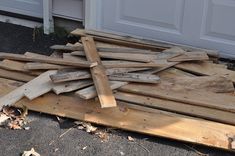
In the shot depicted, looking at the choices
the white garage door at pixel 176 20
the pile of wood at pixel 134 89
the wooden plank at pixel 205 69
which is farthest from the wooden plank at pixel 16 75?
the wooden plank at pixel 205 69

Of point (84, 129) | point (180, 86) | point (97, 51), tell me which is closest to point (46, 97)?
point (84, 129)

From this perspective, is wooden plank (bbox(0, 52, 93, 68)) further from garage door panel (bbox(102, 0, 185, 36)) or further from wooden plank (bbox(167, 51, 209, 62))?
garage door panel (bbox(102, 0, 185, 36))

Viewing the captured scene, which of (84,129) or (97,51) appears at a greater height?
(97,51)

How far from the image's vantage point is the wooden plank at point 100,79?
3586 millimetres

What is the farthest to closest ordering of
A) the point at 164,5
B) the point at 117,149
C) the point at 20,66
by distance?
the point at 164,5
the point at 20,66
the point at 117,149

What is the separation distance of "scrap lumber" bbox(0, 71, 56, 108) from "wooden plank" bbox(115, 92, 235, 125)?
2.01 ft

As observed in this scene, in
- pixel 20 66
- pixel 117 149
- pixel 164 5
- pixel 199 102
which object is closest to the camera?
pixel 117 149

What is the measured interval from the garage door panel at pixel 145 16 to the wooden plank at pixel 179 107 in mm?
1186

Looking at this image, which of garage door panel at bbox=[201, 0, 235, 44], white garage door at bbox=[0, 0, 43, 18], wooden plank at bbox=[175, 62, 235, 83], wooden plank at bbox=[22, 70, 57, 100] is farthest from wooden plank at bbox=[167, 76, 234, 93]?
white garage door at bbox=[0, 0, 43, 18]

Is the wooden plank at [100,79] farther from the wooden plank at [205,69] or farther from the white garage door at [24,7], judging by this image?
the white garage door at [24,7]

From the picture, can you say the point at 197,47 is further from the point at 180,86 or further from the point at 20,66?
the point at 20,66

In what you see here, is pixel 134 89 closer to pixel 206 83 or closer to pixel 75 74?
pixel 75 74

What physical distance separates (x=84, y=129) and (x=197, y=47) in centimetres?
167

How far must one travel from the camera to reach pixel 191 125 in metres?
3.51
